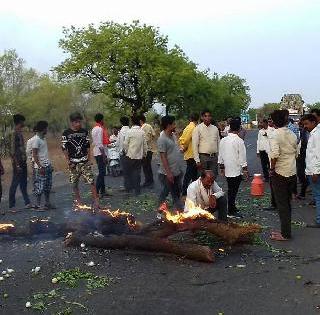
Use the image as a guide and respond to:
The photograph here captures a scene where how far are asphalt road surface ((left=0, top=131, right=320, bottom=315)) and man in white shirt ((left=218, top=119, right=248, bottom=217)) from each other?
1499 millimetres

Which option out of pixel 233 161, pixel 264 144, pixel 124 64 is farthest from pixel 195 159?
pixel 124 64

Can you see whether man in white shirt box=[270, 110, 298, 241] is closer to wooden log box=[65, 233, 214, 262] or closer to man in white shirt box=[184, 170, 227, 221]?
man in white shirt box=[184, 170, 227, 221]

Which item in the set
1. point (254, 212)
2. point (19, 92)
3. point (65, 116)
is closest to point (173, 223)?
point (254, 212)

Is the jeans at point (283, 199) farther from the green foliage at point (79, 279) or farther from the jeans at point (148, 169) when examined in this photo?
the jeans at point (148, 169)

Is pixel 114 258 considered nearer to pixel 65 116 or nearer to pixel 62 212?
pixel 62 212

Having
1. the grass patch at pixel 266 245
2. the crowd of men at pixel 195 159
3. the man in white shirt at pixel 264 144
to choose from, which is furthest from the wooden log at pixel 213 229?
the man in white shirt at pixel 264 144

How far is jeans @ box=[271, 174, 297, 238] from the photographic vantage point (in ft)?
26.1

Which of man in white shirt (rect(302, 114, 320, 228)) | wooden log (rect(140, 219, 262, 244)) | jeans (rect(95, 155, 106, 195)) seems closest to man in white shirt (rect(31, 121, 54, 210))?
jeans (rect(95, 155, 106, 195))

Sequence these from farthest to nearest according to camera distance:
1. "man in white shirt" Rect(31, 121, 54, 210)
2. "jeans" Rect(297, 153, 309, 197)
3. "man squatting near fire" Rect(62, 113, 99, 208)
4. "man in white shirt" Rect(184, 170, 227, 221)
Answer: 1. "jeans" Rect(297, 153, 309, 197)
2. "man in white shirt" Rect(31, 121, 54, 210)
3. "man squatting near fire" Rect(62, 113, 99, 208)
4. "man in white shirt" Rect(184, 170, 227, 221)

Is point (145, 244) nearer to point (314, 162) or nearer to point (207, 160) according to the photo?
point (314, 162)

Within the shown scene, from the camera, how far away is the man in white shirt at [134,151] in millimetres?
12617

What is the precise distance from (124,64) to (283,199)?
32.7 m

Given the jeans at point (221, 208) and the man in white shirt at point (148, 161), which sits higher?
the man in white shirt at point (148, 161)

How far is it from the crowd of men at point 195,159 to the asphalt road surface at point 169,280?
86 cm
